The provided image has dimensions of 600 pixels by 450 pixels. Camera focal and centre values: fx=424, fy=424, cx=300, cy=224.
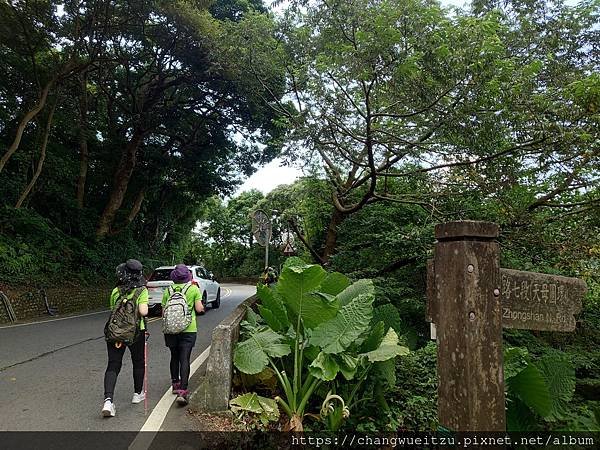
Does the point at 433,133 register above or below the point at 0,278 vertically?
above

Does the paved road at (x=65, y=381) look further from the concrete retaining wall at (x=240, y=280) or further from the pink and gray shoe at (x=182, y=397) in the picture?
the concrete retaining wall at (x=240, y=280)

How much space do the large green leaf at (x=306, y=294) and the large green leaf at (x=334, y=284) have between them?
0.62 m

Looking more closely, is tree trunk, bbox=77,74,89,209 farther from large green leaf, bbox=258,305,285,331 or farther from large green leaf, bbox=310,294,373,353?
large green leaf, bbox=310,294,373,353

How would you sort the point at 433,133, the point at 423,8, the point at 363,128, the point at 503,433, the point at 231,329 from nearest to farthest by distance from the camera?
1. the point at 503,433
2. the point at 231,329
3. the point at 423,8
4. the point at 433,133
5. the point at 363,128

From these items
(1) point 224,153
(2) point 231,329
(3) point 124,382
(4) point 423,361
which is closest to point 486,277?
(2) point 231,329

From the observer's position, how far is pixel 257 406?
441 centimetres

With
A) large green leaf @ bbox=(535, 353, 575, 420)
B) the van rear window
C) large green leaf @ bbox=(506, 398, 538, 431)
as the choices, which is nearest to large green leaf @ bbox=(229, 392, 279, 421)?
large green leaf @ bbox=(506, 398, 538, 431)

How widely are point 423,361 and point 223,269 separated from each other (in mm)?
41465

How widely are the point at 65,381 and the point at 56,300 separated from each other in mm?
10296

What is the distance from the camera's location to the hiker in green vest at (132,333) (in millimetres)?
4734

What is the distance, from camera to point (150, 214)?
85.6 ft

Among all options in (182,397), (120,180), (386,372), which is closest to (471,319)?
(386,372)

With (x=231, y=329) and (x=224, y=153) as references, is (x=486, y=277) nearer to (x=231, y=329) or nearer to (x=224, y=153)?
(x=231, y=329)

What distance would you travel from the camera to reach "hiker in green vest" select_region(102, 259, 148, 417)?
4734mm
